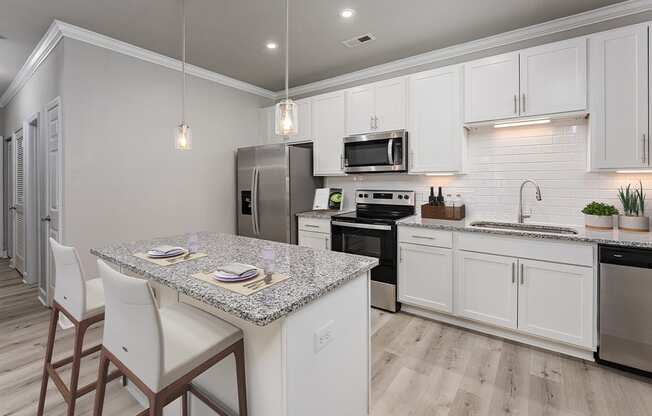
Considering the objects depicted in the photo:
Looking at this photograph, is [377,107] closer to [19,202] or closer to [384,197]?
[384,197]

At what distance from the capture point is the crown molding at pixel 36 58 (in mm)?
2879

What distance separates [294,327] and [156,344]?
469 mm

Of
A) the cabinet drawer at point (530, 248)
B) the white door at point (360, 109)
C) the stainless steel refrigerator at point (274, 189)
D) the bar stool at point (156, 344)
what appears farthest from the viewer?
the stainless steel refrigerator at point (274, 189)

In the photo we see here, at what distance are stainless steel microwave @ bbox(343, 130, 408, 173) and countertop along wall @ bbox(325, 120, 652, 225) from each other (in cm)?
47

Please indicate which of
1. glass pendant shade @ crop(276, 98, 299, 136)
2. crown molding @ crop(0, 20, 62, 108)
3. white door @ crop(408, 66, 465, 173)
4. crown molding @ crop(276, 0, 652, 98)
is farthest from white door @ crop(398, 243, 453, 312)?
crown molding @ crop(0, 20, 62, 108)

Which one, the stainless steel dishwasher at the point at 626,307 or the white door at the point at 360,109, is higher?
the white door at the point at 360,109

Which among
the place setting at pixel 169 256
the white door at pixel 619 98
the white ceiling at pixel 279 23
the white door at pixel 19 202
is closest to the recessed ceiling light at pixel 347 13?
the white ceiling at pixel 279 23

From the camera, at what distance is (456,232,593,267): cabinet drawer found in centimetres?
225

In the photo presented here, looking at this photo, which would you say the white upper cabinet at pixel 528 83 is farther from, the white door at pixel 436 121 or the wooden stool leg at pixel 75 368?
the wooden stool leg at pixel 75 368

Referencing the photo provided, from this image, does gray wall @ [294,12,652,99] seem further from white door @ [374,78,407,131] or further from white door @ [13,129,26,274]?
white door @ [13,129,26,274]

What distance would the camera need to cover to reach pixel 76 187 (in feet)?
9.41

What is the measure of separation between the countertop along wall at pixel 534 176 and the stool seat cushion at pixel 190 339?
2.75m

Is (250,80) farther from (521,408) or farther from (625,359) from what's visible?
(625,359)

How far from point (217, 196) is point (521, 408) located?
12.1 ft
